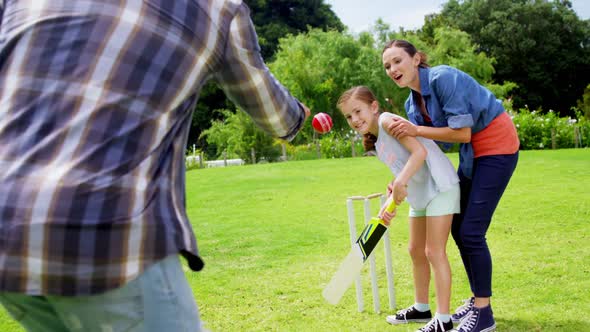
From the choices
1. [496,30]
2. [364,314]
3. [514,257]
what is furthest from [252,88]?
[496,30]

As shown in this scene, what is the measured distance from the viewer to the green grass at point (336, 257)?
15.4ft

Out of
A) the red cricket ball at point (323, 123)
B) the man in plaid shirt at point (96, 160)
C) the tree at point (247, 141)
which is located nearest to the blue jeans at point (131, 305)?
the man in plaid shirt at point (96, 160)

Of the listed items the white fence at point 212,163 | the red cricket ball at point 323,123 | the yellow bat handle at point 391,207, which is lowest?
the white fence at point 212,163

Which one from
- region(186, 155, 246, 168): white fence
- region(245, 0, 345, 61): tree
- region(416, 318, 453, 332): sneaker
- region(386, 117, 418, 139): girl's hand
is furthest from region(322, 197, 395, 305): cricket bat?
region(245, 0, 345, 61): tree

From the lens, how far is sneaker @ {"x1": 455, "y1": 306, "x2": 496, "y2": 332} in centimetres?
406

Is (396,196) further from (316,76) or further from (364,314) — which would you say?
(316,76)

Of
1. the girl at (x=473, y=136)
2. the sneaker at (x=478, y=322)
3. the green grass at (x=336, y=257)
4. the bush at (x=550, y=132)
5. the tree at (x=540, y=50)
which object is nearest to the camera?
the girl at (x=473, y=136)

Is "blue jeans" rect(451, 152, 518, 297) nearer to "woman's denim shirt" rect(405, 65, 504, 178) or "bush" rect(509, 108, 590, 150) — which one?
"woman's denim shirt" rect(405, 65, 504, 178)

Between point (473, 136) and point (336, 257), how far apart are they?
309 centimetres

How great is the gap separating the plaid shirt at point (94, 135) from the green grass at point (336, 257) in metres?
3.09

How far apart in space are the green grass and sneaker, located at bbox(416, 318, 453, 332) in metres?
0.27

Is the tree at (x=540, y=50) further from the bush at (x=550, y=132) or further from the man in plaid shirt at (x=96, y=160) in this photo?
the man in plaid shirt at (x=96, y=160)

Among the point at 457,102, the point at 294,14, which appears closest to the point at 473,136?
the point at 457,102

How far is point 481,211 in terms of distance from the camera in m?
3.98
